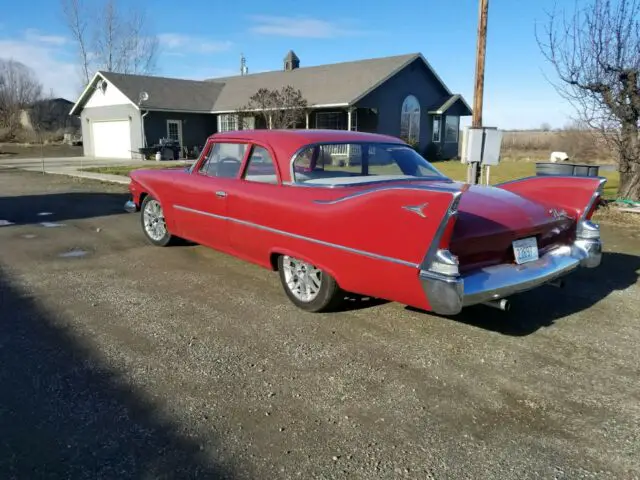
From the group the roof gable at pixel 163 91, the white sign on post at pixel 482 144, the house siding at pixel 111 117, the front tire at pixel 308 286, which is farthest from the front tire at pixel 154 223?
the house siding at pixel 111 117

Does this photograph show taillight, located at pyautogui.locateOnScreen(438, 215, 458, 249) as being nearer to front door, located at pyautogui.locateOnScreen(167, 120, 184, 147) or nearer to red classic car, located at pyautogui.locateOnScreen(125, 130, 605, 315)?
red classic car, located at pyautogui.locateOnScreen(125, 130, 605, 315)

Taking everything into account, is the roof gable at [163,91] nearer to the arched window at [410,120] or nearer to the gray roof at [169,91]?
the gray roof at [169,91]

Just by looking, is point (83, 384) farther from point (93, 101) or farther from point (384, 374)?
point (93, 101)

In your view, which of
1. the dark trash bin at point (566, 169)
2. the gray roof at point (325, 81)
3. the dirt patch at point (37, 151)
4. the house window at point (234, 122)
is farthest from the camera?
the dirt patch at point (37, 151)

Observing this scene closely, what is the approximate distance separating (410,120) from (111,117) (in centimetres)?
1749

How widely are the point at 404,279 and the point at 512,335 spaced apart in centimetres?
124

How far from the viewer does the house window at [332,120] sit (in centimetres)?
2644

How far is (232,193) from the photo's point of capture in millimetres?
4996

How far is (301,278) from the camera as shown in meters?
4.41

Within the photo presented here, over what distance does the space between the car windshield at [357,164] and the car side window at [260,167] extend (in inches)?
11.2

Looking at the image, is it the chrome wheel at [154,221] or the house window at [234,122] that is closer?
the chrome wheel at [154,221]

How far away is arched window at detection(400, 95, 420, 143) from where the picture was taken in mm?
27562

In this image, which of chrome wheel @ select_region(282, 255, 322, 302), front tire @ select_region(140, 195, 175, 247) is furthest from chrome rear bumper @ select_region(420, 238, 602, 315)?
front tire @ select_region(140, 195, 175, 247)

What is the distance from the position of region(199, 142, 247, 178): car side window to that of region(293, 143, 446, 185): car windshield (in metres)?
0.81
